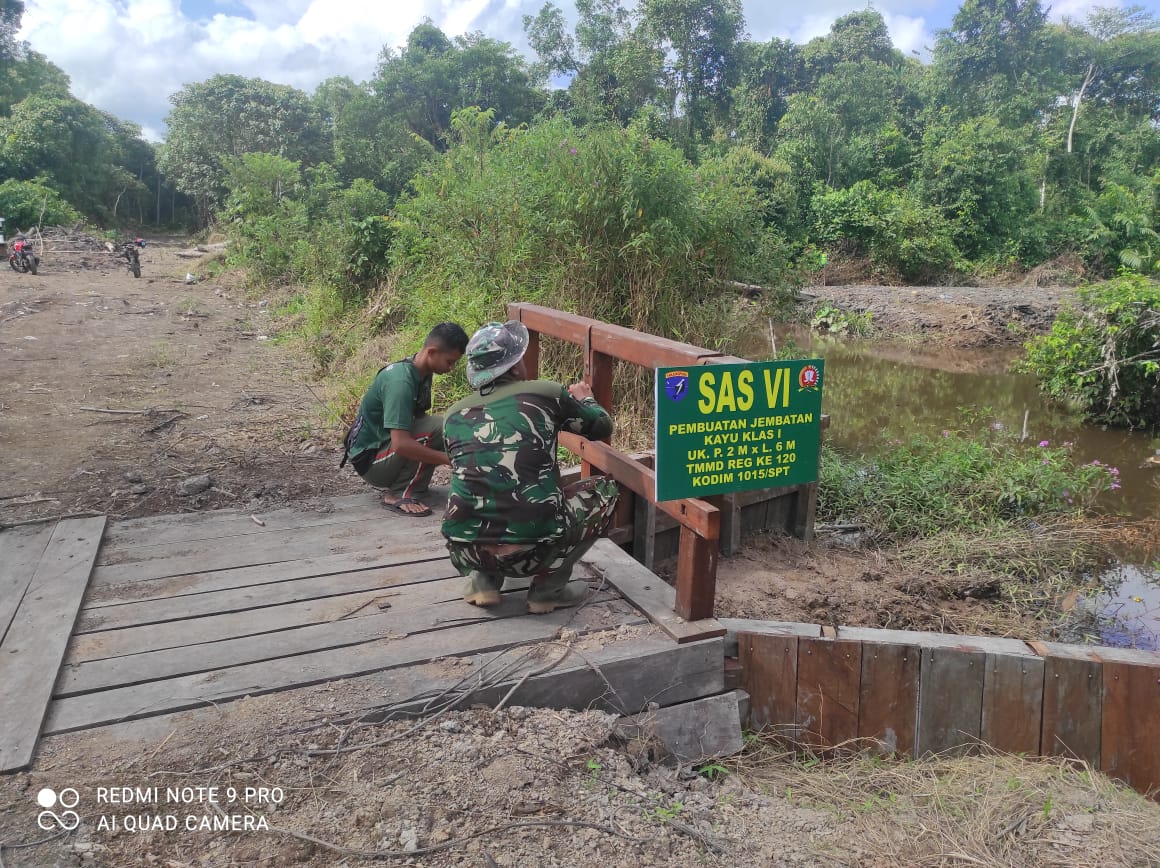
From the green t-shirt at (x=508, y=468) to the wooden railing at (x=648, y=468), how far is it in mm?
414

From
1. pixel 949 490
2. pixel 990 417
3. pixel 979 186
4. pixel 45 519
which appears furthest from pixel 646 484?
pixel 979 186

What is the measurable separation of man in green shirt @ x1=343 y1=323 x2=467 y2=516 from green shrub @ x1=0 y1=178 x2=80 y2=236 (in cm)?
2444

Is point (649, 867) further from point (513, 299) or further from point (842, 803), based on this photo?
point (513, 299)

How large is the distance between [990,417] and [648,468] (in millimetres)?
7889

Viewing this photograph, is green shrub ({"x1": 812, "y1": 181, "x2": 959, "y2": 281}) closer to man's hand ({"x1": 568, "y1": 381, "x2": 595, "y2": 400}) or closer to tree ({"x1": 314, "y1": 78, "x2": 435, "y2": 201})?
tree ({"x1": 314, "y1": 78, "x2": 435, "y2": 201})

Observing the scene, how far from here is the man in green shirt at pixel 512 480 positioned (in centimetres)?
297

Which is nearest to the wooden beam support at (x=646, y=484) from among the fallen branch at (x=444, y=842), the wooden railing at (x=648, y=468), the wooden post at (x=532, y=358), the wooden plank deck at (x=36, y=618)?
the wooden railing at (x=648, y=468)

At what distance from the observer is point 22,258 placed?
58.1 feet

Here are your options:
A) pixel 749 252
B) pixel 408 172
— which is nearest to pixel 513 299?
pixel 749 252

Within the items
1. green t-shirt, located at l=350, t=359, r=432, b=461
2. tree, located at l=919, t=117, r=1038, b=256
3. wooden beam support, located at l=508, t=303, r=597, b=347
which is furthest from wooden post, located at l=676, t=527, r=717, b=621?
tree, located at l=919, t=117, r=1038, b=256

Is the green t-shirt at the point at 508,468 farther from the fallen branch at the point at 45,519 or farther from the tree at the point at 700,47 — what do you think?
the tree at the point at 700,47

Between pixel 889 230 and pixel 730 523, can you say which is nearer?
pixel 730 523

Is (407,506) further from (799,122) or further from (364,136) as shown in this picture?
(364,136)

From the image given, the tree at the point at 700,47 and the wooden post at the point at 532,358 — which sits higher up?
the tree at the point at 700,47
